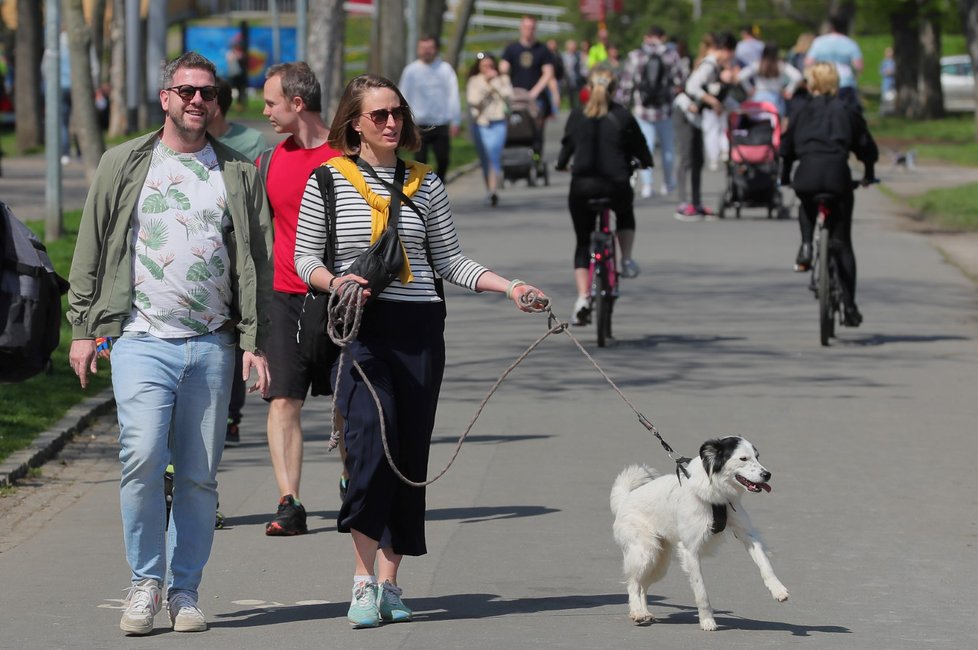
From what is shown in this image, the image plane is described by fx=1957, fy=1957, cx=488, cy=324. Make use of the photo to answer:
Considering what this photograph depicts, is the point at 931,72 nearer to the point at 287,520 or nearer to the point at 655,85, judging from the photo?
the point at 655,85

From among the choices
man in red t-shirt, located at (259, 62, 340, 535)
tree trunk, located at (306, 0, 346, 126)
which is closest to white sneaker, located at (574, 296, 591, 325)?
man in red t-shirt, located at (259, 62, 340, 535)

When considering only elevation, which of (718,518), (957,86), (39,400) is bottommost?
(957,86)

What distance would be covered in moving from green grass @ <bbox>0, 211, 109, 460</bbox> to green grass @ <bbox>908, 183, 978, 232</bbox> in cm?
1222

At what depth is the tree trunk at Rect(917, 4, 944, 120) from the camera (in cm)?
5094

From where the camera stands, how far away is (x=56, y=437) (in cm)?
1042

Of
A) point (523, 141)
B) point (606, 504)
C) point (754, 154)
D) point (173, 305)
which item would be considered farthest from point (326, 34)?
point (173, 305)

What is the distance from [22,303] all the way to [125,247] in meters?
0.40

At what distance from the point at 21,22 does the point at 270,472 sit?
27685mm

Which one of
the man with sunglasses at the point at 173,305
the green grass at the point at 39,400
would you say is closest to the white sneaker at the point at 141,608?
the man with sunglasses at the point at 173,305

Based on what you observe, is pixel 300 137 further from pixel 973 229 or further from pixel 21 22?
pixel 21 22

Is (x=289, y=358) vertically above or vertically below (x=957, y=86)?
above

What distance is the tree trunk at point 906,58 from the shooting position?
51.2m

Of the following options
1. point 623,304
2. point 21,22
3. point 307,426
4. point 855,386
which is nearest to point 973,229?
point 623,304

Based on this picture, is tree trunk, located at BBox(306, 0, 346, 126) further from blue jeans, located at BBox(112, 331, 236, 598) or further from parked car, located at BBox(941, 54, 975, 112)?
parked car, located at BBox(941, 54, 975, 112)
